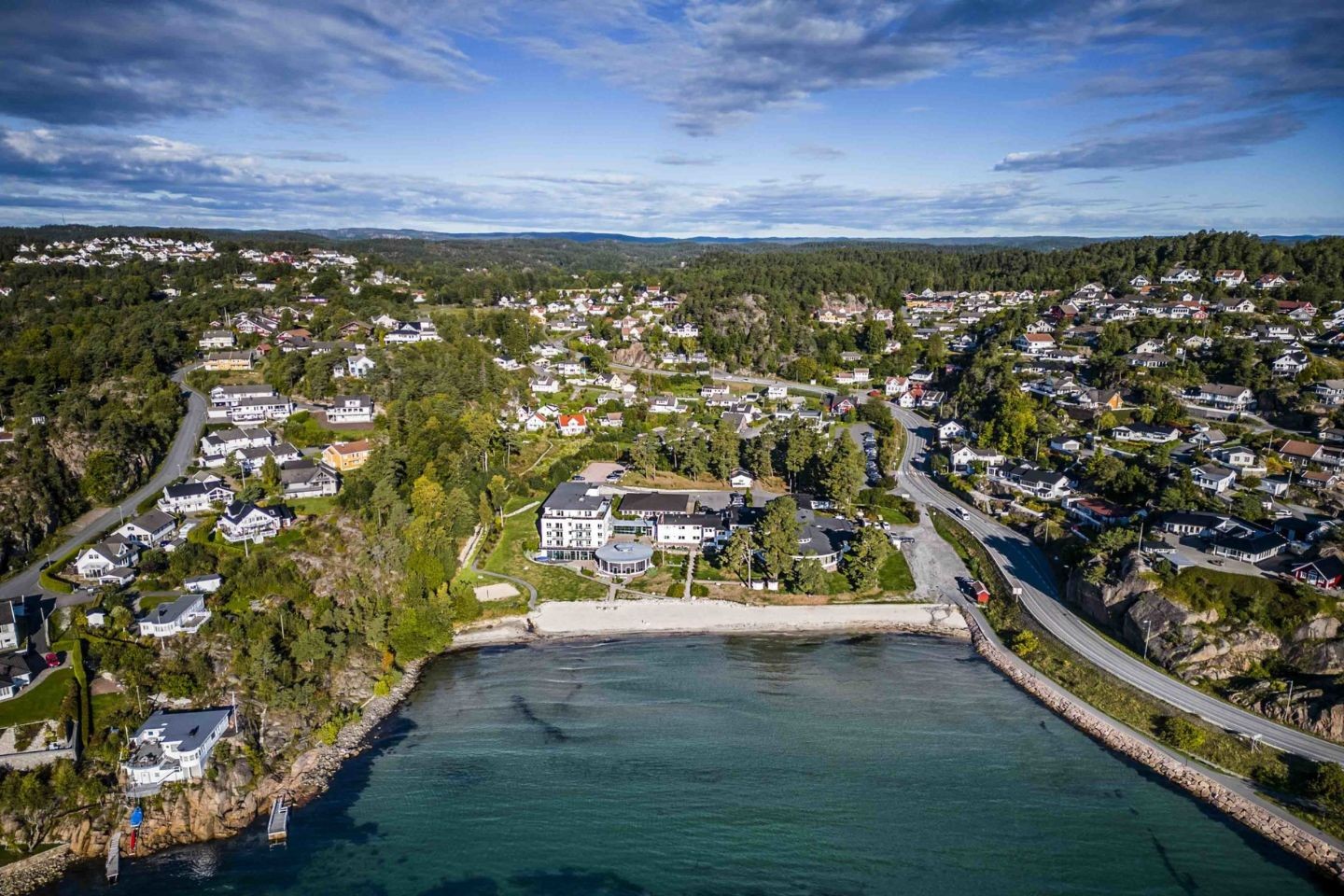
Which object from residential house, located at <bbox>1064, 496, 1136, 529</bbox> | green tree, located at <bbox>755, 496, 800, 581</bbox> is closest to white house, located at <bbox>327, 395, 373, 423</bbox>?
green tree, located at <bbox>755, 496, 800, 581</bbox>

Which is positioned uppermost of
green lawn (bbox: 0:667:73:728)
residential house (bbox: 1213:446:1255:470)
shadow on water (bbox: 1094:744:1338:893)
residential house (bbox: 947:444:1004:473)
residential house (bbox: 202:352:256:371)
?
residential house (bbox: 202:352:256:371)

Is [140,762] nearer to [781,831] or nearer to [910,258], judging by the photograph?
[781,831]

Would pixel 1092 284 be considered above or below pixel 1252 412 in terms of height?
above

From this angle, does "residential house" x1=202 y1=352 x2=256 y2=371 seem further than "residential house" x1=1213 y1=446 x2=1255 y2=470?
Yes

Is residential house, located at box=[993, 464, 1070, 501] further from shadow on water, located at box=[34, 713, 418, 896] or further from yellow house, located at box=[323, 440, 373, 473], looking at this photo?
yellow house, located at box=[323, 440, 373, 473]

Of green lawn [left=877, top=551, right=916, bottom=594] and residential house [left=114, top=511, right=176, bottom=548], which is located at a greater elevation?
residential house [left=114, top=511, right=176, bottom=548]

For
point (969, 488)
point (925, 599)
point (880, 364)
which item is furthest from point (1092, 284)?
point (925, 599)

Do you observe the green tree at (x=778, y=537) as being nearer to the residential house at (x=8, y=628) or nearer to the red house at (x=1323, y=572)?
the red house at (x=1323, y=572)

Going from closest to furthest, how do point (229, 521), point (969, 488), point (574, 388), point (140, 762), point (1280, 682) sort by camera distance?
point (140, 762)
point (1280, 682)
point (229, 521)
point (969, 488)
point (574, 388)
